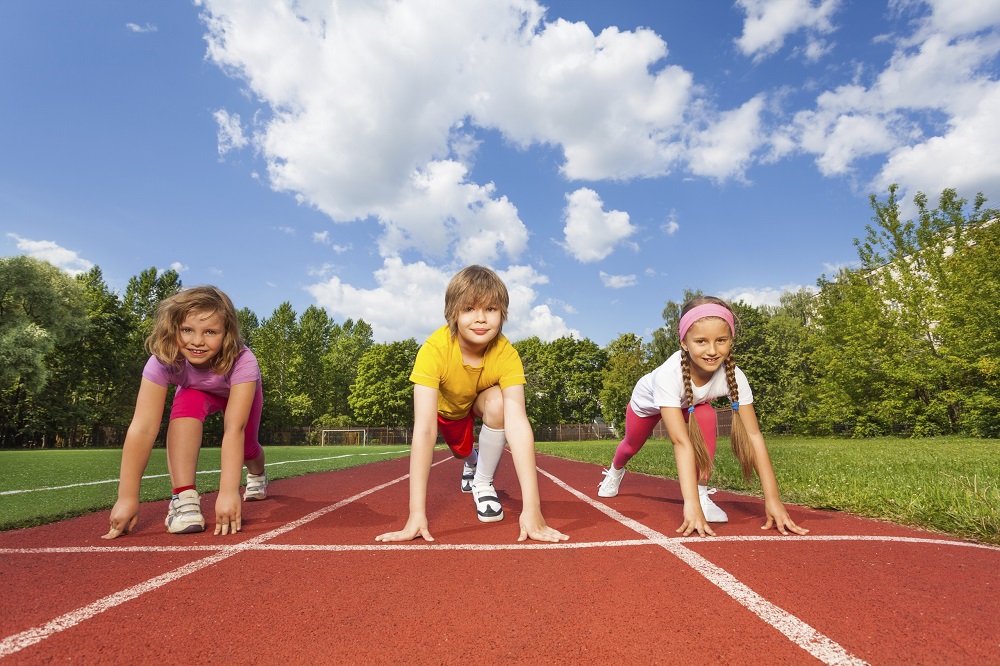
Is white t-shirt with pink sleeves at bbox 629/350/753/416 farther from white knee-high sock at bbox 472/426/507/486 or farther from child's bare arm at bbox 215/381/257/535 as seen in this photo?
child's bare arm at bbox 215/381/257/535

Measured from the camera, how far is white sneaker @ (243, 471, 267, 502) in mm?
5430

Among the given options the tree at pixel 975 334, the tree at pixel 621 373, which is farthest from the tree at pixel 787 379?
the tree at pixel 621 373

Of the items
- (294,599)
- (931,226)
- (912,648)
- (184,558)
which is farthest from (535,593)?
(931,226)

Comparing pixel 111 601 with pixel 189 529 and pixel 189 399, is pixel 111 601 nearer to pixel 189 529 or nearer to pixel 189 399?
pixel 189 529

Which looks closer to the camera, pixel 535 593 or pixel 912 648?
pixel 912 648

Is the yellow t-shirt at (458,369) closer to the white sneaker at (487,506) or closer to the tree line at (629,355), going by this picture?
the white sneaker at (487,506)

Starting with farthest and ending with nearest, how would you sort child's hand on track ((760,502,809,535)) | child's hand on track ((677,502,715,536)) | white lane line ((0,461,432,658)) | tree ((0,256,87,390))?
tree ((0,256,87,390)) → child's hand on track ((760,502,809,535)) → child's hand on track ((677,502,715,536)) → white lane line ((0,461,432,658))

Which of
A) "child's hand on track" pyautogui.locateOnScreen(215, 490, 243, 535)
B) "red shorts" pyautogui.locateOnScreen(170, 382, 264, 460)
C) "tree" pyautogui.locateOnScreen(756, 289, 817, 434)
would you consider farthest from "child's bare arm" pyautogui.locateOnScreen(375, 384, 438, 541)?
"tree" pyautogui.locateOnScreen(756, 289, 817, 434)

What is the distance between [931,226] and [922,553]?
2989 cm

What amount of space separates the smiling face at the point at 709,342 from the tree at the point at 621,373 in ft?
166

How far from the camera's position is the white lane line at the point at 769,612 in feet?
5.44

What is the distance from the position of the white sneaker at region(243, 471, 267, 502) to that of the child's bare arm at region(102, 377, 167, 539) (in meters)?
1.77

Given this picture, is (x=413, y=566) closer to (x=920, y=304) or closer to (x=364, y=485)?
(x=364, y=485)

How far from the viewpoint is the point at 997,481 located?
507 centimetres
